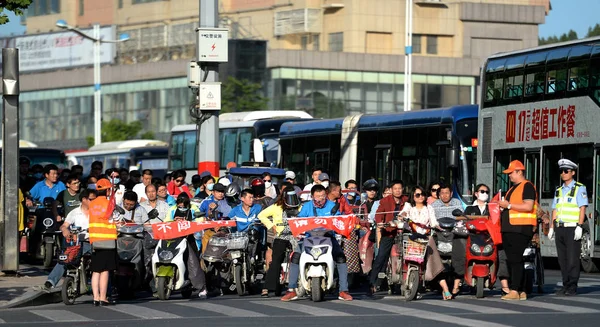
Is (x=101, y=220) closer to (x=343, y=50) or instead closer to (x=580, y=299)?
(x=580, y=299)

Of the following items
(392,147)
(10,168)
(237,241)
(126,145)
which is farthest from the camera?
(126,145)

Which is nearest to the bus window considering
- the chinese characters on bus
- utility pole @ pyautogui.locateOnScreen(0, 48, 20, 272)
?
the chinese characters on bus

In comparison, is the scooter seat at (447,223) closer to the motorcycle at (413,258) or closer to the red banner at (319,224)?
the motorcycle at (413,258)

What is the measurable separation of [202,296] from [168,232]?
1.06 meters

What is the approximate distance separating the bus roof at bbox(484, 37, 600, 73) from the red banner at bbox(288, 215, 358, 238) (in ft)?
26.8

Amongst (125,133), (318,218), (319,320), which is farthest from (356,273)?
(125,133)

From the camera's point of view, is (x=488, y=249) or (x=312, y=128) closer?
(x=488, y=249)

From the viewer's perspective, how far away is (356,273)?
21.4 metres

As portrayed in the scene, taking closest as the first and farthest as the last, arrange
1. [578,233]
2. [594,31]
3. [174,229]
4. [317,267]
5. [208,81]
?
1. [317,267]
2. [578,233]
3. [174,229]
4. [208,81]
5. [594,31]

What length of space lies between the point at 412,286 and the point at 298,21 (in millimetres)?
77264

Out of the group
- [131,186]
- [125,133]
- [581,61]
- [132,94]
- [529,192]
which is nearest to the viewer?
[529,192]

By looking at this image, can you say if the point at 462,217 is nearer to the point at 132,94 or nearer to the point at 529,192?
the point at 529,192

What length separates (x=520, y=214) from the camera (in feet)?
63.0

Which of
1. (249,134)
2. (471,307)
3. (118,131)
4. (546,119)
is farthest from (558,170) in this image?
(118,131)
